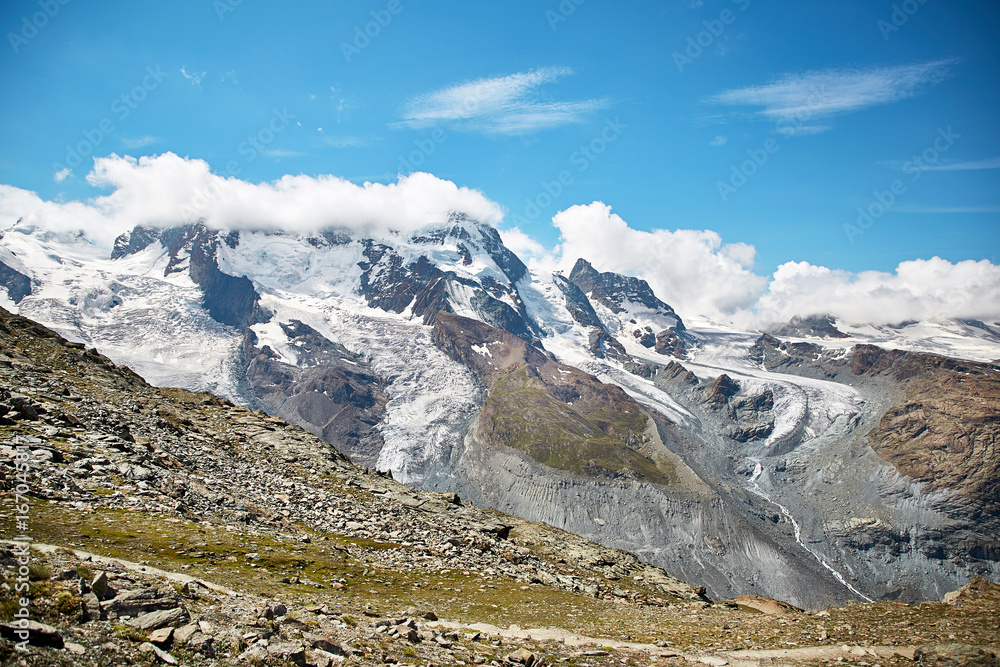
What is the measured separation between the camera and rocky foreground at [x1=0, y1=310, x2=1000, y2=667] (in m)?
14.6

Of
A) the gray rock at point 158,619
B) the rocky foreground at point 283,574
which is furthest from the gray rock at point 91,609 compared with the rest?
the gray rock at point 158,619

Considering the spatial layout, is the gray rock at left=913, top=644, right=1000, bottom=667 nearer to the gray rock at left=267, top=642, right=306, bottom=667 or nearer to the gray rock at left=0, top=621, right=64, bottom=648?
the gray rock at left=267, top=642, right=306, bottom=667

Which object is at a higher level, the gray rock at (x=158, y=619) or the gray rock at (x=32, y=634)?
the gray rock at (x=32, y=634)

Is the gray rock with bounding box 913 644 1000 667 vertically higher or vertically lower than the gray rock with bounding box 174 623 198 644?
higher

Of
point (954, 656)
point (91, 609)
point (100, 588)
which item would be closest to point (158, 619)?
point (91, 609)

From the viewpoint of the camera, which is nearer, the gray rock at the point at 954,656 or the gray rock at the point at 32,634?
the gray rock at the point at 32,634

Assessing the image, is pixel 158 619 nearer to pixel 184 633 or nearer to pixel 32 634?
pixel 184 633

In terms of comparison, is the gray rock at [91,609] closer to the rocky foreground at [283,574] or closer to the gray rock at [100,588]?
the rocky foreground at [283,574]

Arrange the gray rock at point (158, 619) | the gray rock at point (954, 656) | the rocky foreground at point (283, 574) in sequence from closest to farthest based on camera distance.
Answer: the gray rock at point (158, 619) < the rocky foreground at point (283, 574) < the gray rock at point (954, 656)

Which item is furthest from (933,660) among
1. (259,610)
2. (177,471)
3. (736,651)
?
(177,471)

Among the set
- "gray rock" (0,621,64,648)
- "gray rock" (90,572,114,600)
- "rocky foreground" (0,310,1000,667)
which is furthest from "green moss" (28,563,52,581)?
"gray rock" (0,621,64,648)

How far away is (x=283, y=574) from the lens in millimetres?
27828

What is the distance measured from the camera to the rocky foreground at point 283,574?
47.9ft

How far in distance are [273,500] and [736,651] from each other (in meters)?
35.0
